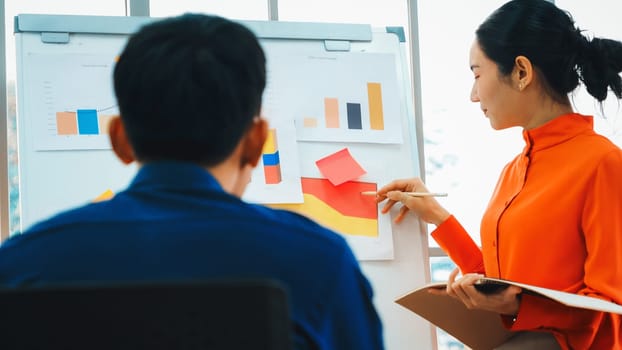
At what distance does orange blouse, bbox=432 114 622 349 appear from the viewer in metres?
1.82

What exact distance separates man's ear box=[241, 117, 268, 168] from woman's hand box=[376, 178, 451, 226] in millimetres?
1445

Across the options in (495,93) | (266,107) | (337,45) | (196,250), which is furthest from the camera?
(337,45)

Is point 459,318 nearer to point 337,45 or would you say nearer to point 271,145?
point 271,145

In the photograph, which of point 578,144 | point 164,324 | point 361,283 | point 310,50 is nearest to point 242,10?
point 310,50

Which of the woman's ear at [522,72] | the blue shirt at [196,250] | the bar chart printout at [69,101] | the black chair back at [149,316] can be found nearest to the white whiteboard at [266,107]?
the bar chart printout at [69,101]

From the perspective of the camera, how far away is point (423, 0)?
9.69 feet

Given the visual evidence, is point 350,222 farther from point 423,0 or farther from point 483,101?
point 423,0

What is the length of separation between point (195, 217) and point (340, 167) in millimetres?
1575

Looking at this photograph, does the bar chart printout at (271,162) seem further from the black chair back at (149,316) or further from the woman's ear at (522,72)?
the black chair back at (149,316)

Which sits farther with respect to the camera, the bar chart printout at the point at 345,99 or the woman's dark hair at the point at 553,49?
the bar chart printout at the point at 345,99

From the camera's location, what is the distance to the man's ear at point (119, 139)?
34.7 inches

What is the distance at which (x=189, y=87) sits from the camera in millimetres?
790

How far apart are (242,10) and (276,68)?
46cm

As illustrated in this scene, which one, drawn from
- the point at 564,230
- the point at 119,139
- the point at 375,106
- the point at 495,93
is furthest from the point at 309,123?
the point at 119,139
